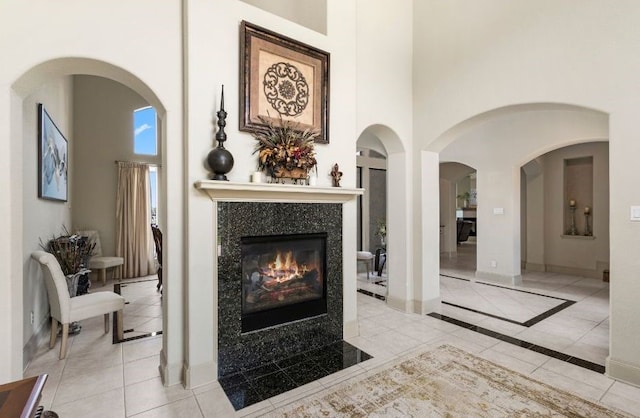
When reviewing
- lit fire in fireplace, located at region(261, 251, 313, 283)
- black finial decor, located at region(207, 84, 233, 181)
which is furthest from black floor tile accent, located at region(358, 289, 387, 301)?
black finial decor, located at region(207, 84, 233, 181)

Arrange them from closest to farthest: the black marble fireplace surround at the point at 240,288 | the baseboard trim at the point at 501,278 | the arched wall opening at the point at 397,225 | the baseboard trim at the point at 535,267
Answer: the black marble fireplace surround at the point at 240,288
the arched wall opening at the point at 397,225
the baseboard trim at the point at 501,278
the baseboard trim at the point at 535,267

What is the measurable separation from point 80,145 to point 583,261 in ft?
34.9

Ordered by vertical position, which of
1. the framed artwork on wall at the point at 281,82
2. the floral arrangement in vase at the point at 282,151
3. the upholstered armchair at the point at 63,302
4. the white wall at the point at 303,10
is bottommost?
the upholstered armchair at the point at 63,302

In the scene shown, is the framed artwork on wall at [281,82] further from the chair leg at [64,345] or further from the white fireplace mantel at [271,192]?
the chair leg at [64,345]

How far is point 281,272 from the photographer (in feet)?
10.0

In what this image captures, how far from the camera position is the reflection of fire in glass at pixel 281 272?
2854mm

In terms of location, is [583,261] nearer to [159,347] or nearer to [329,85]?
[329,85]

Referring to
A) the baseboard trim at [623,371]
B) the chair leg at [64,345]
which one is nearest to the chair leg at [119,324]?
the chair leg at [64,345]

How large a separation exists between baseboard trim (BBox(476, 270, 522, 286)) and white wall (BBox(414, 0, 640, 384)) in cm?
290

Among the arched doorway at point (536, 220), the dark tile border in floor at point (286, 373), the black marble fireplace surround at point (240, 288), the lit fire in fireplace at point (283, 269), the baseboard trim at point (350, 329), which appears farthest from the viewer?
the arched doorway at point (536, 220)

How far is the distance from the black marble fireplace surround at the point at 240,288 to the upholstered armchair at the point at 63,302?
5.20 feet

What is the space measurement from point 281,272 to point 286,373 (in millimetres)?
895

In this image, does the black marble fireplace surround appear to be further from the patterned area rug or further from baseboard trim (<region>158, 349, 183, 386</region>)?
the patterned area rug

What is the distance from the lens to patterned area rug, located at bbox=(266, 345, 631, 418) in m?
2.17
